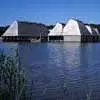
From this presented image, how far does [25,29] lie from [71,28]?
14536mm

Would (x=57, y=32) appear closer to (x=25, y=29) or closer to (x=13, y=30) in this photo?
(x=25, y=29)

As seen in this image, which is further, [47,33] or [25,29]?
[47,33]

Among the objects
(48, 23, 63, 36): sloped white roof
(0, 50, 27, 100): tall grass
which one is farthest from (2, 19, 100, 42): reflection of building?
(0, 50, 27, 100): tall grass

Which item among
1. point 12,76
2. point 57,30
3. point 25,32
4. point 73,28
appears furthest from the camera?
point 57,30

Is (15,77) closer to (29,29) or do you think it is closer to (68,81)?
(68,81)

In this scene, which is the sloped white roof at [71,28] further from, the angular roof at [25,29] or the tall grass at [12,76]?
the tall grass at [12,76]

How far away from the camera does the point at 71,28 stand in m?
100

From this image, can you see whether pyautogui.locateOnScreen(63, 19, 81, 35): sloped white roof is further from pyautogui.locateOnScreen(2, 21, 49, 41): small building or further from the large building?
pyautogui.locateOnScreen(2, 21, 49, 41): small building

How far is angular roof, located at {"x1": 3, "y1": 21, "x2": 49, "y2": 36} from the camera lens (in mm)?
101375

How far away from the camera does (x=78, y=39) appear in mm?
101312

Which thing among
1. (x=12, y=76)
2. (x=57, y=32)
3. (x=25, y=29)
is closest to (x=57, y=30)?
(x=57, y=32)

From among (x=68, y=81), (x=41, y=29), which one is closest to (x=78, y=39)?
(x=41, y=29)

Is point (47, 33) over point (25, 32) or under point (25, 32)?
under

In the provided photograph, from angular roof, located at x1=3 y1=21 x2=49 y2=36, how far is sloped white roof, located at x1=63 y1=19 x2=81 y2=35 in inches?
413
